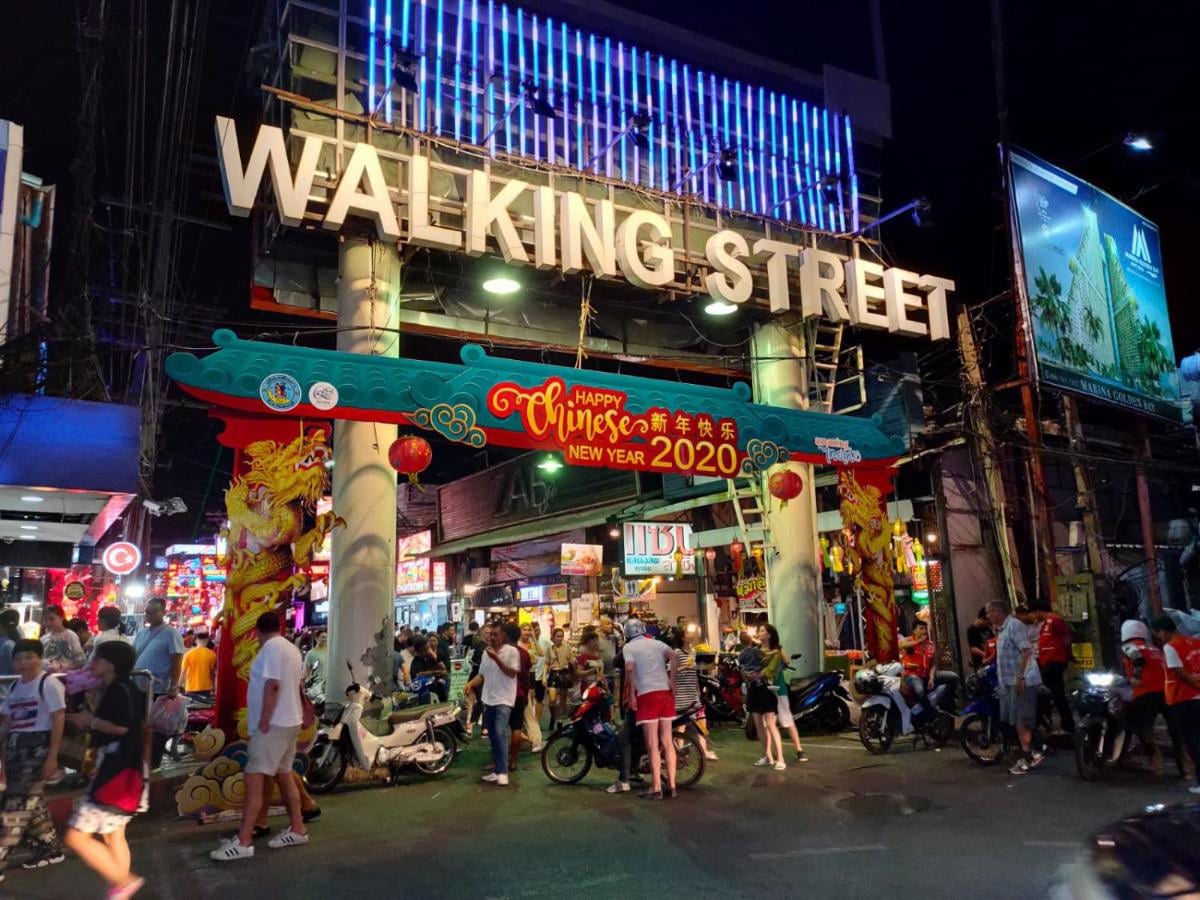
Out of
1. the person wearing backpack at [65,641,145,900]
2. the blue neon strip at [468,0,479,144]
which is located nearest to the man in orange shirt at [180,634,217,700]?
the person wearing backpack at [65,641,145,900]

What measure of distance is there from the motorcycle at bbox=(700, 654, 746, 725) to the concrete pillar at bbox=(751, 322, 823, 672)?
1.21 m

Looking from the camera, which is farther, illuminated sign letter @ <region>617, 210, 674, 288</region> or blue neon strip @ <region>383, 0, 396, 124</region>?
illuminated sign letter @ <region>617, 210, 674, 288</region>

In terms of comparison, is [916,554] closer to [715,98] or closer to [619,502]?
[619,502]

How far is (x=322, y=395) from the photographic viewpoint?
10.1 m

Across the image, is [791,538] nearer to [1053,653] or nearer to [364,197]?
[1053,653]

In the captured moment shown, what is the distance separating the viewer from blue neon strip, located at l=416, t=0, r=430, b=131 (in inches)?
526

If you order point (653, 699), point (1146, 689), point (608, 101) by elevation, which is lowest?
point (1146, 689)

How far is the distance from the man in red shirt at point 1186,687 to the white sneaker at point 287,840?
8.76 meters

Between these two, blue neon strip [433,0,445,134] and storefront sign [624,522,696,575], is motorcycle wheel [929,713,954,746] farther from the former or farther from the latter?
blue neon strip [433,0,445,134]

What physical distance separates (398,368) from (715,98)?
31.8ft

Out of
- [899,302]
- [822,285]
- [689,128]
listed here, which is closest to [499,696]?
[822,285]

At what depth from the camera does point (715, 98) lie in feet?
54.3

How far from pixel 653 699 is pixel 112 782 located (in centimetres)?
537

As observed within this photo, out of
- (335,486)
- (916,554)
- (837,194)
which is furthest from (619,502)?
(335,486)
